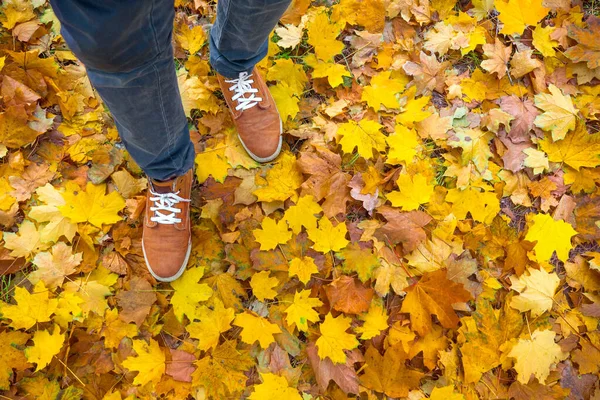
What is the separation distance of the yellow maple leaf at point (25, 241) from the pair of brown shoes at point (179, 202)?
405 mm

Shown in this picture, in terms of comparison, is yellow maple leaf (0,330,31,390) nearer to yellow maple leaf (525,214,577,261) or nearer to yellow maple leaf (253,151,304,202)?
yellow maple leaf (253,151,304,202)

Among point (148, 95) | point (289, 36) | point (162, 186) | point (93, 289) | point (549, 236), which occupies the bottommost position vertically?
point (93, 289)

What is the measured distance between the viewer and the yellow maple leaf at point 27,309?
55.6 inches

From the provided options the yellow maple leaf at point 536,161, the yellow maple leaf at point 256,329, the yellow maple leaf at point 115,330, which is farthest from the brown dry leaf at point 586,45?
the yellow maple leaf at point 115,330

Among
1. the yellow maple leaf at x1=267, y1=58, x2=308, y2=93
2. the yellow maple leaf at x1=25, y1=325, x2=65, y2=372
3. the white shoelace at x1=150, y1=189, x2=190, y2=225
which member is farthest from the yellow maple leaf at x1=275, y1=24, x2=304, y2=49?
the yellow maple leaf at x1=25, y1=325, x2=65, y2=372

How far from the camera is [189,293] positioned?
1.52 m

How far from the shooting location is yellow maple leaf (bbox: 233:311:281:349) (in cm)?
145

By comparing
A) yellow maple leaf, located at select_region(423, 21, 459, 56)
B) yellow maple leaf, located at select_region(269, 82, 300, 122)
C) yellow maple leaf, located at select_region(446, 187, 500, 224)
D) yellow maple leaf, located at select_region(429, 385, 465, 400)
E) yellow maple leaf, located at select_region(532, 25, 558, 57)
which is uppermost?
yellow maple leaf, located at select_region(532, 25, 558, 57)

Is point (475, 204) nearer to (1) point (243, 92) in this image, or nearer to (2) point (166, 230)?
(1) point (243, 92)

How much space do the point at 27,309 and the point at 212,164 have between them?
837 mm

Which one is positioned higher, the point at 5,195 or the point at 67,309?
the point at 5,195

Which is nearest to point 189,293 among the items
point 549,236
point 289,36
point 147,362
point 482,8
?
point 147,362

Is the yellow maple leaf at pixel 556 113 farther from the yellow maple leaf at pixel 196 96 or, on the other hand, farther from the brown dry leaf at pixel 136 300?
the brown dry leaf at pixel 136 300

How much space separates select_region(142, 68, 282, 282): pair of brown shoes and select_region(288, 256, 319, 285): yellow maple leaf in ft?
1.33
